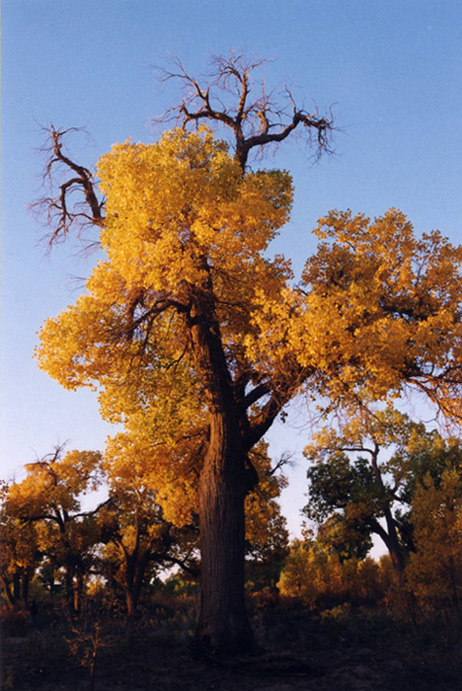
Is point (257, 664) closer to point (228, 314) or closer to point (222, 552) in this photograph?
point (222, 552)

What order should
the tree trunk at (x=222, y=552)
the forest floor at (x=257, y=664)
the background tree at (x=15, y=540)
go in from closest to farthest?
the forest floor at (x=257, y=664)
the tree trunk at (x=222, y=552)
the background tree at (x=15, y=540)

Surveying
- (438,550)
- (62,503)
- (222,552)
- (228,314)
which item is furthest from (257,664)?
(62,503)

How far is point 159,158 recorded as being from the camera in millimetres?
11664

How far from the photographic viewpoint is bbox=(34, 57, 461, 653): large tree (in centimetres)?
1074

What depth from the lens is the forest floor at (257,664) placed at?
368 inches

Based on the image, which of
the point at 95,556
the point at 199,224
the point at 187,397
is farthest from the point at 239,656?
the point at 95,556

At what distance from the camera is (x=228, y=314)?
515 inches

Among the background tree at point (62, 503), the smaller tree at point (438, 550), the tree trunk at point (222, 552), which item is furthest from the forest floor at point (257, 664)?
the background tree at point (62, 503)

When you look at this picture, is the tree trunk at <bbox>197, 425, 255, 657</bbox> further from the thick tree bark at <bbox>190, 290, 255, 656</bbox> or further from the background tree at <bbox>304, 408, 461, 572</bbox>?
the background tree at <bbox>304, 408, 461, 572</bbox>

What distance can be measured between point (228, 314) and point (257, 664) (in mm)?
6695

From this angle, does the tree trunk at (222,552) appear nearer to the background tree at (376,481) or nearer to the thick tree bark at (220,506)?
the thick tree bark at (220,506)

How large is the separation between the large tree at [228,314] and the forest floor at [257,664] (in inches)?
40.0

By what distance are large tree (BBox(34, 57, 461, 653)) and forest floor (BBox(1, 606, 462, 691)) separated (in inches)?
40.0

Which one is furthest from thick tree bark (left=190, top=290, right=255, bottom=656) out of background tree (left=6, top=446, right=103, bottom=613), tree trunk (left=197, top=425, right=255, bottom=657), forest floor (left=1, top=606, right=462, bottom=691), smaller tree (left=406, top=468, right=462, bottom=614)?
background tree (left=6, top=446, right=103, bottom=613)
